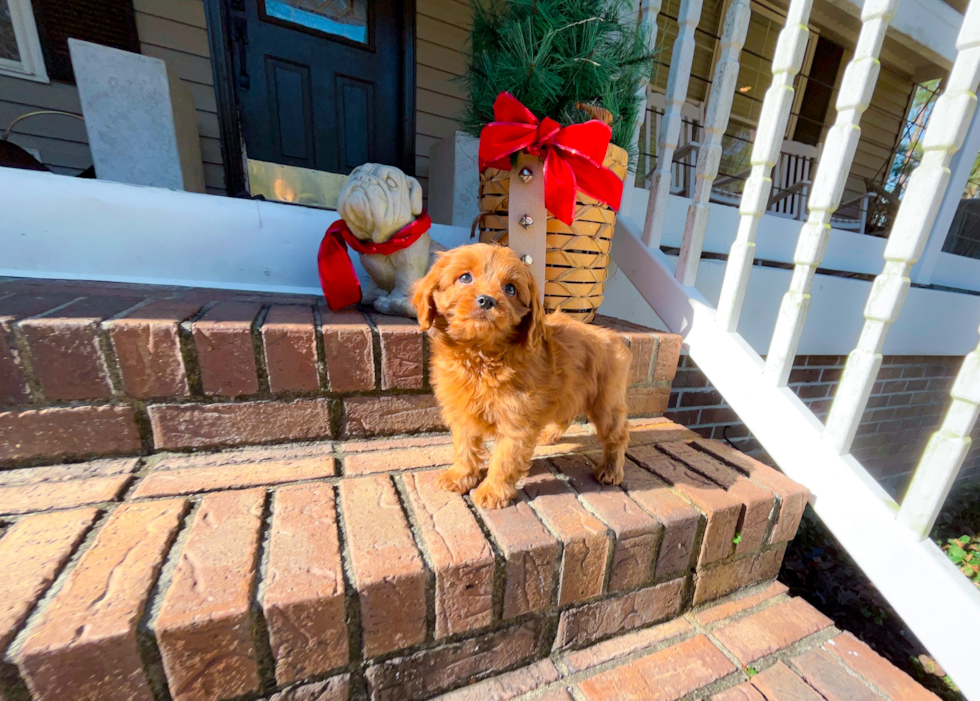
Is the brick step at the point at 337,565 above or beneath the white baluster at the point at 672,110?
beneath

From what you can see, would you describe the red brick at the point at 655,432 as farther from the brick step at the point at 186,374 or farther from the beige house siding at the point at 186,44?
the beige house siding at the point at 186,44

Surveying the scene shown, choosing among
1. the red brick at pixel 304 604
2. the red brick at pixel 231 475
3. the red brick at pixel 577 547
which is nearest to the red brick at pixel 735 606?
the red brick at pixel 577 547

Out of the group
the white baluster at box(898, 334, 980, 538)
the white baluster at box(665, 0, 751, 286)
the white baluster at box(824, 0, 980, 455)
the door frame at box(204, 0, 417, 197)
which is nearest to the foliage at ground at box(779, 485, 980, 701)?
the white baluster at box(898, 334, 980, 538)

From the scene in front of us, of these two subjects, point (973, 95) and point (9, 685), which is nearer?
point (9, 685)

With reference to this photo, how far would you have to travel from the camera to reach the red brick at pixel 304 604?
0.75 meters

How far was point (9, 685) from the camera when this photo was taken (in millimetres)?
626

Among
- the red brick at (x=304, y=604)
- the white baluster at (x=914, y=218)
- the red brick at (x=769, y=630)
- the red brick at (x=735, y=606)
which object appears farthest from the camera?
the red brick at (x=735, y=606)

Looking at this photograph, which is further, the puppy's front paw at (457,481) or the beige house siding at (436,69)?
the beige house siding at (436,69)

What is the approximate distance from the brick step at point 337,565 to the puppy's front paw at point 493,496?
2cm

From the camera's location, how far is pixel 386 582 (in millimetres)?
813

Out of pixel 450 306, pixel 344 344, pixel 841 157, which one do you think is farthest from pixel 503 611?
pixel 841 157

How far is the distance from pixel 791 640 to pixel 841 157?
1.39 m

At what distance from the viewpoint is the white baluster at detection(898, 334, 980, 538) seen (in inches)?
40.1

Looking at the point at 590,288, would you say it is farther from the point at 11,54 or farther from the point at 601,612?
the point at 11,54
